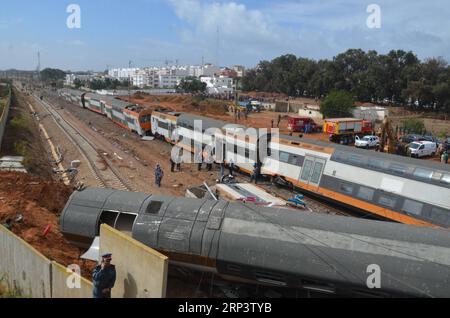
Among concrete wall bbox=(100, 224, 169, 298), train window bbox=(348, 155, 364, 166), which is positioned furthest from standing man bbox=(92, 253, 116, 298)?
train window bbox=(348, 155, 364, 166)

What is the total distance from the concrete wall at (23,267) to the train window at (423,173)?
15.5m

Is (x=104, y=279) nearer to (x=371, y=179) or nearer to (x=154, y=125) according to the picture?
(x=371, y=179)

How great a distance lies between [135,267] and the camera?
30.1ft

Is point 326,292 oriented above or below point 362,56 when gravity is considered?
below

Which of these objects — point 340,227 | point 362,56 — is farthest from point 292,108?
point 340,227

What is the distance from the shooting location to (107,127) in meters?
56.3

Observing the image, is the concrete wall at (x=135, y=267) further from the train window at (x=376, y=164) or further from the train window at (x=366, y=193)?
the train window at (x=376, y=164)

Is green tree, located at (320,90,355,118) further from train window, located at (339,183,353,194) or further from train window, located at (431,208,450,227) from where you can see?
train window, located at (431,208,450,227)

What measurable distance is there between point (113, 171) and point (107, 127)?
2789 cm

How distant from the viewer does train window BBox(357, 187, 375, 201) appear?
19.6m

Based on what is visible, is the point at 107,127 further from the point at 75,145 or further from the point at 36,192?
the point at 36,192

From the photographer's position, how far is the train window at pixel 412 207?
17.4 metres

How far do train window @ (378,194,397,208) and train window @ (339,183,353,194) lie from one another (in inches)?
69.8

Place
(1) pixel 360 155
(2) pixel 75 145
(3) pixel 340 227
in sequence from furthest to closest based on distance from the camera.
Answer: (2) pixel 75 145 → (1) pixel 360 155 → (3) pixel 340 227
